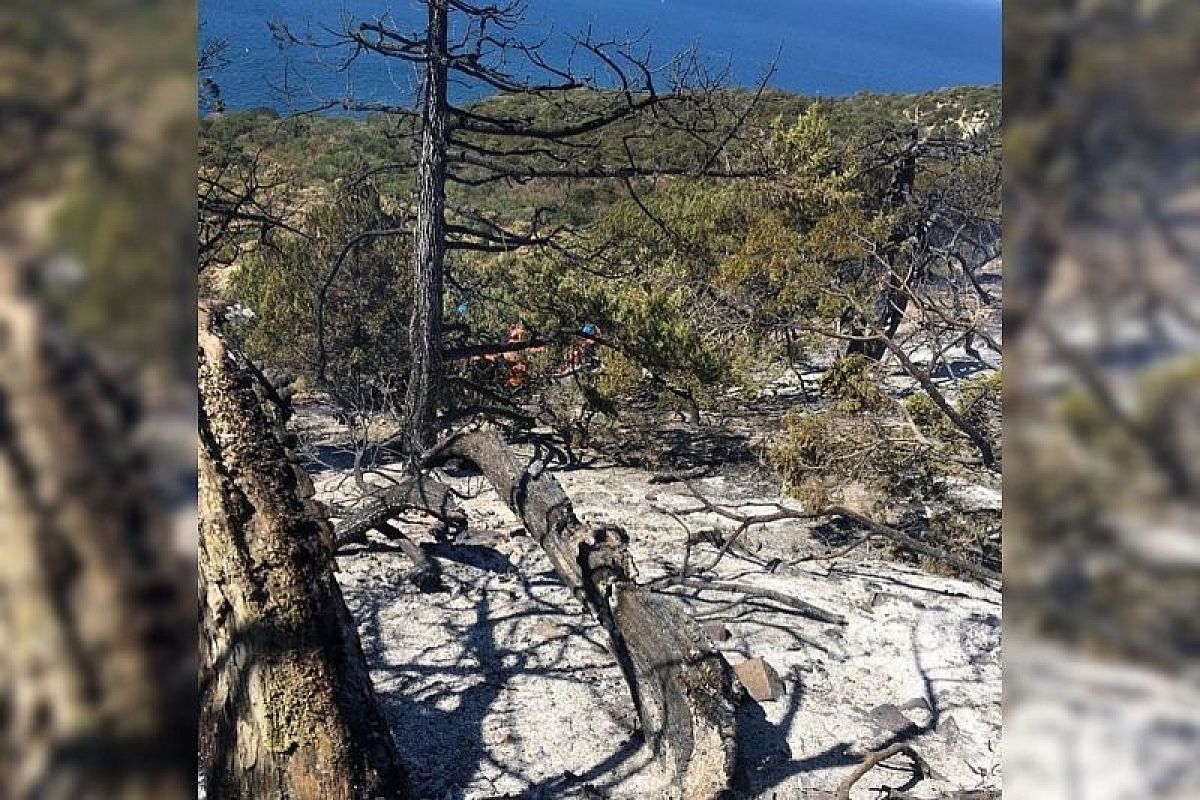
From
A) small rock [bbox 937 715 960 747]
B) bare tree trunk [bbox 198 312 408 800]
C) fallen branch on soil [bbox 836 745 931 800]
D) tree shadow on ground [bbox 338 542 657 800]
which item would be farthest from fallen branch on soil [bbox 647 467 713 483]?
bare tree trunk [bbox 198 312 408 800]

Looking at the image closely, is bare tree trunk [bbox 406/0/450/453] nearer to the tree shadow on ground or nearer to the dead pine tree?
the dead pine tree

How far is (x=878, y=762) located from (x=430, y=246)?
397cm

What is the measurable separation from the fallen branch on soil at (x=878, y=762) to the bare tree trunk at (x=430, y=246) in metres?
3.23

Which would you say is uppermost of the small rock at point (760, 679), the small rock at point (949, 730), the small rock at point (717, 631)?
the small rock at point (717, 631)

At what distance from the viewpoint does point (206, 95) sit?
4.79 meters

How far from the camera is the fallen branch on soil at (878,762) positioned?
10.0 ft

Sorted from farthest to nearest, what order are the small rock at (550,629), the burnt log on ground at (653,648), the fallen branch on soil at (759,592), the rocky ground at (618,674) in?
the fallen branch on soil at (759,592)
the small rock at (550,629)
the rocky ground at (618,674)
the burnt log on ground at (653,648)
